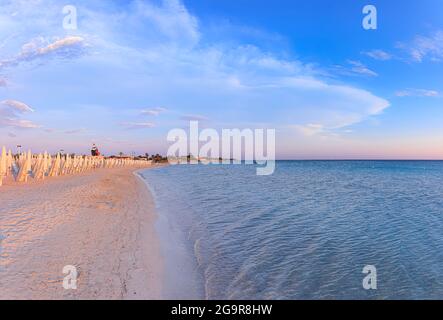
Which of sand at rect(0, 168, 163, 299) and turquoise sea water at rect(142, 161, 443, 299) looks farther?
turquoise sea water at rect(142, 161, 443, 299)

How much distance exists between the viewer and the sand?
4637 mm

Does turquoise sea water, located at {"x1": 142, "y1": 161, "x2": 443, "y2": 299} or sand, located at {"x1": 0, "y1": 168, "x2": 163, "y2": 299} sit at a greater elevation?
sand, located at {"x1": 0, "y1": 168, "x2": 163, "y2": 299}

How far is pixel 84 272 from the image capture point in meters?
5.24

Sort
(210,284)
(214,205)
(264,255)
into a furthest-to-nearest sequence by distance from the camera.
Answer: (214,205) → (264,255) → (210,284)

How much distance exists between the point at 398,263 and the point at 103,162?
54.2m

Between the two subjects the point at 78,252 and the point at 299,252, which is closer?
the point at 78,252

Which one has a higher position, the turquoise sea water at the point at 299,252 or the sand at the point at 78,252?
the sand at the point at 78,252

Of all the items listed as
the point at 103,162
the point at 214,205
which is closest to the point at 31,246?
the point at 214,205

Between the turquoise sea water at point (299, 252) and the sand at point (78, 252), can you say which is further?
the turquoise sea water at point (299, 252)

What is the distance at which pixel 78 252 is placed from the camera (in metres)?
6.20

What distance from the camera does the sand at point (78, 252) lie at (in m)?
4.64

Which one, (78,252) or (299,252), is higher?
(78,252)
